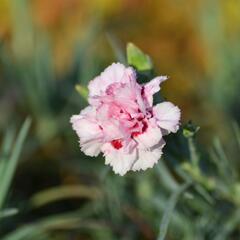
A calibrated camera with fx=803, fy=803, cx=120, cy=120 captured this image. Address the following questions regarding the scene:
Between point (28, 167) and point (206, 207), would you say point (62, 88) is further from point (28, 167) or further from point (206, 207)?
point (206, 207)

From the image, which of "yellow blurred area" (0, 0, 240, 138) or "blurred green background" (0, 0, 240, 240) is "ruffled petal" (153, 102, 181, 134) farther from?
"yellow blurred area" (0, 0, 240, 138)

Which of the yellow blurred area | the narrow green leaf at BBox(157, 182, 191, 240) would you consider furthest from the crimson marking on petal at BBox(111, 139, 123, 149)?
the yellow blurred area

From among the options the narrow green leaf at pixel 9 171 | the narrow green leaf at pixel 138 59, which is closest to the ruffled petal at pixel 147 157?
the narrow green leaf at pixel 138 59

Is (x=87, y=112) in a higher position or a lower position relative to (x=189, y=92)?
lower

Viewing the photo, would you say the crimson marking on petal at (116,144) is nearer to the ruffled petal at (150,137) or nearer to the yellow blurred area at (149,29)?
the ruffled petal at (150,137)

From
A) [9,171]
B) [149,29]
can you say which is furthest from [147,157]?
[149,29]

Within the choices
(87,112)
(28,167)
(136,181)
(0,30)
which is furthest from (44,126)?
(87,112)
